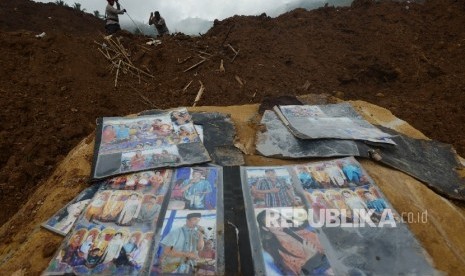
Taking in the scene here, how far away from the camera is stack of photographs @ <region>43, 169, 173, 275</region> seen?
1.66m

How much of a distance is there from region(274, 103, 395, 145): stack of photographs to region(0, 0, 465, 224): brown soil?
1501 millimetres

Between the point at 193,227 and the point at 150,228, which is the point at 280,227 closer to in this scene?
the point at 193,227

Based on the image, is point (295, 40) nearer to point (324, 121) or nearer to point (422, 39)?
point (422, 39)

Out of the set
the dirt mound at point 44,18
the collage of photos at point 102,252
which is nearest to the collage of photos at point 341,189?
the collage of photos at point 102,252

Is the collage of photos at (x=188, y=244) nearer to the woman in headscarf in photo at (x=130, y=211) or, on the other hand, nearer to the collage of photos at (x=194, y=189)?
the collage of photos at (x=194, y=189)

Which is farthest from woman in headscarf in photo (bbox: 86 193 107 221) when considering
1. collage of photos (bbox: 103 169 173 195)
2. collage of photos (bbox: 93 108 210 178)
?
collage of photos (bbox: 93 108 210 178)

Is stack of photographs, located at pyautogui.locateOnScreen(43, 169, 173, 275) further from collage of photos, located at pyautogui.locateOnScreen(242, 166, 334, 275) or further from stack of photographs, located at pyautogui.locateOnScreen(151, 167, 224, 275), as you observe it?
collage of photos, located at pyautogui.locateOnScreen(242, 166, 334, 275)

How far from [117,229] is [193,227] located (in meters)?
0.41

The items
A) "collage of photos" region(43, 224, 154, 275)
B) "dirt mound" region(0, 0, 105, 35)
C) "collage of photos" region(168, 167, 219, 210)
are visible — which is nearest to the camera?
"collage of photos" region(43, 224, 154, 275)

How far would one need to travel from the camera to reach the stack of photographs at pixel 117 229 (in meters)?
1.66

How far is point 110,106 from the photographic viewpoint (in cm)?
472

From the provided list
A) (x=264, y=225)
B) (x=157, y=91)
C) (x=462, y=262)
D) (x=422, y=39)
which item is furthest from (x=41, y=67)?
(x=422, y=39)

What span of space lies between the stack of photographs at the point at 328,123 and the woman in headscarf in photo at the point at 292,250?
0.89 meters

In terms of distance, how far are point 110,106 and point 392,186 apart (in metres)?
3.72
